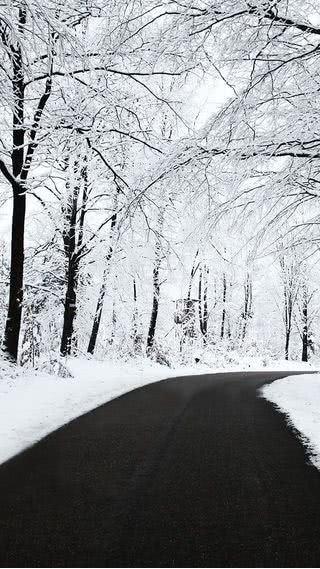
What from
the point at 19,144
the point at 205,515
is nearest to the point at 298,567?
the point at 205,515

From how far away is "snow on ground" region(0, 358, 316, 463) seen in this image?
20.3 feet

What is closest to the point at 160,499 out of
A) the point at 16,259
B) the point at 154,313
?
the point at 16,259

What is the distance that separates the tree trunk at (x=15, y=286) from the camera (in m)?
11.3

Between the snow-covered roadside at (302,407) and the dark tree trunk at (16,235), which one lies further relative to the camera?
the dark tree trunk at (16,235)

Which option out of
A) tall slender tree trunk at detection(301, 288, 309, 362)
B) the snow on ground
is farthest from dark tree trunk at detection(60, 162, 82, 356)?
tall slender tree trunk at detection(301, 288, 309, 362)

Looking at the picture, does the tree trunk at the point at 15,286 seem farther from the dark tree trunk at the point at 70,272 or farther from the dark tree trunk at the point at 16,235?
the dark tree trunk at the point at 70,272

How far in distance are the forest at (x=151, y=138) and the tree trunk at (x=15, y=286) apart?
0.11ft

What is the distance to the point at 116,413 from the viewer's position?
26.4ft

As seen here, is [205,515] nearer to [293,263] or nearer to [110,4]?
[110,4]

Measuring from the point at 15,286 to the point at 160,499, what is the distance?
8.50 metres

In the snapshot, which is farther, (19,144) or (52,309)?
(52,309)

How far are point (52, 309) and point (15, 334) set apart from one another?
8.75 metres

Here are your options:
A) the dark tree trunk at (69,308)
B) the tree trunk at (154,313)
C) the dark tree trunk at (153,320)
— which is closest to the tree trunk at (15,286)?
the dark tree trunk at (69,308)

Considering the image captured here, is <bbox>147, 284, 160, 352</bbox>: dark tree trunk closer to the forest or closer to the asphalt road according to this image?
the forest
